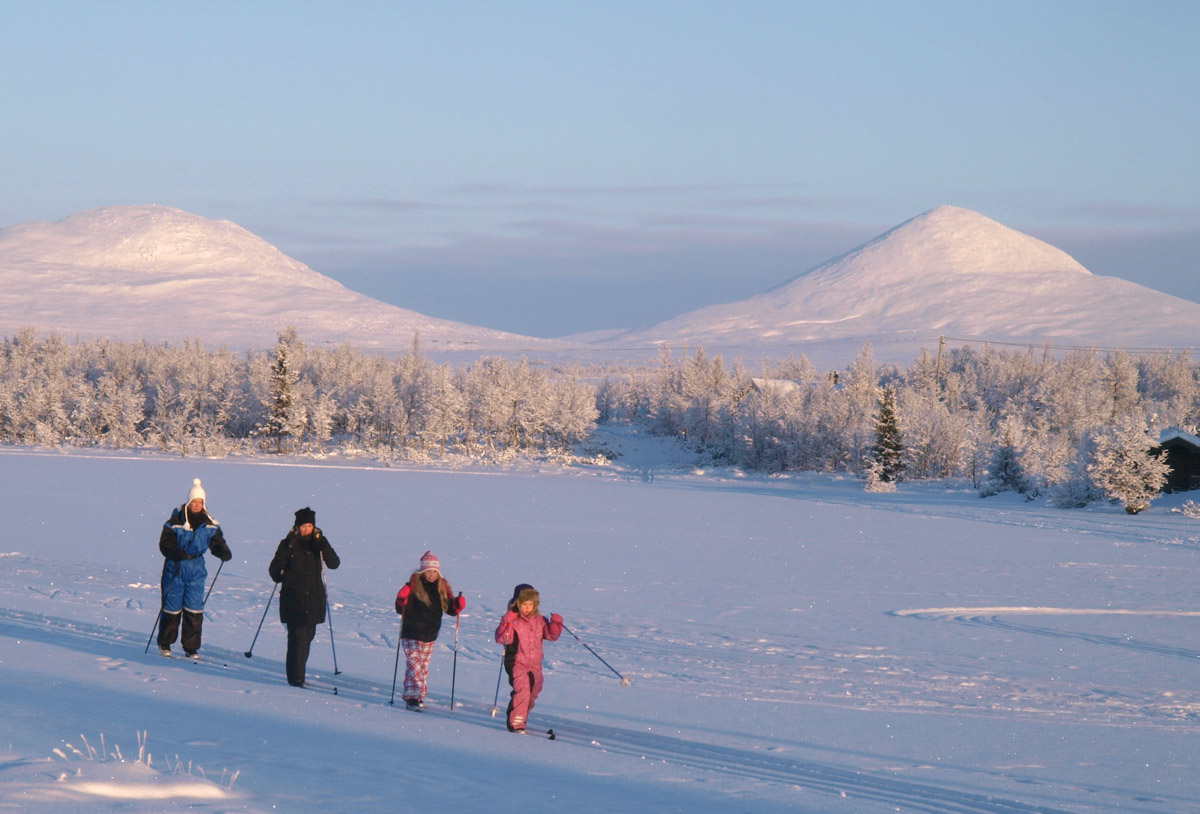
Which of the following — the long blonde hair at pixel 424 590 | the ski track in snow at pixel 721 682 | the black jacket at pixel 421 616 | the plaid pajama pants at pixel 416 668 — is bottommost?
the ski track in snow at pixel 721 682

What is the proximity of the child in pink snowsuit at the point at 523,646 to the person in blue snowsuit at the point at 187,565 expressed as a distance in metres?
2.81

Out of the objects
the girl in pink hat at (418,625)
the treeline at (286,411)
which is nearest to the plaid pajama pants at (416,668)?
the girl in pink hat at (418,625)

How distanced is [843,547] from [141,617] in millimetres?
15264

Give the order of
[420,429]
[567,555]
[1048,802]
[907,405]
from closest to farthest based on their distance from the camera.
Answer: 1. [1048,802]
2. [567,555]
3. [907,405]
4. [420,429]

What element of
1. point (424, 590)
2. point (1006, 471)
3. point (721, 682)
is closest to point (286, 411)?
point (1006, 471)

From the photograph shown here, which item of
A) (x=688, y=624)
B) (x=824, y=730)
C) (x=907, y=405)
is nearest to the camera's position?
(x=824, y=730)

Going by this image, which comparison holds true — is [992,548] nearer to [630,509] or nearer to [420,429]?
[630,509]

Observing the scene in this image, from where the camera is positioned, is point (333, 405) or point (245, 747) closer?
point (245, 747)

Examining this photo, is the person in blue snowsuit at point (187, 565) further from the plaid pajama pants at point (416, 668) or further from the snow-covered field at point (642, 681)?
the plaid pajama pants at point (416, 668)

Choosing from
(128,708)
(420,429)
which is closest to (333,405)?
(420,429)

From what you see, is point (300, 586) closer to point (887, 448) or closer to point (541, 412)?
point (887, 448)

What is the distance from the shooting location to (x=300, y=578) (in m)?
8.23

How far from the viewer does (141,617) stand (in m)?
11.3

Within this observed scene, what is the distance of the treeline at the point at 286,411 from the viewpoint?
2375 inches
